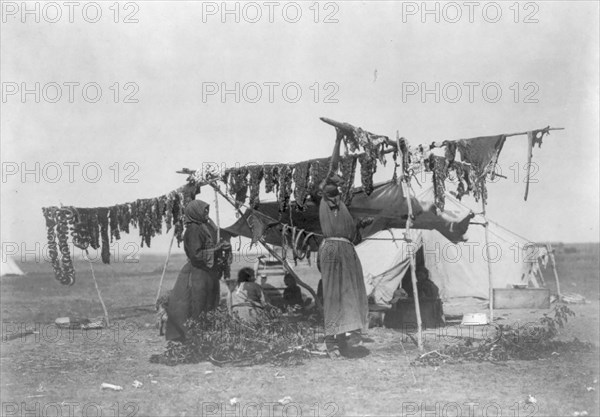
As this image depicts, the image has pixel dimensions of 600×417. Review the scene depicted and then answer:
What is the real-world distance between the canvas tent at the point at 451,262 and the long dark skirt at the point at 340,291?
477 centimetres

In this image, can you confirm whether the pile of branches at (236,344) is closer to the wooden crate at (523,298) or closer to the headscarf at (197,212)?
the headscarf at (197,212)

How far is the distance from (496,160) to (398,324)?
3.41m

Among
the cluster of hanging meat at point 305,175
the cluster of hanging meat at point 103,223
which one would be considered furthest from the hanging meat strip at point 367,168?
the cluster of hanging meat at point 103,223

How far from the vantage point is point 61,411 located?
480cm

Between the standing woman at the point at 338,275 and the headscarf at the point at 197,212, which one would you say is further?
the headscarf at the point at 197,212

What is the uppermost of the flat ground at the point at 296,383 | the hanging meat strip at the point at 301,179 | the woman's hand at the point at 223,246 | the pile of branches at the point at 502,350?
the hanging meat strip at the point at 301,179

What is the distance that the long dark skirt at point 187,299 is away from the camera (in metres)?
7.08

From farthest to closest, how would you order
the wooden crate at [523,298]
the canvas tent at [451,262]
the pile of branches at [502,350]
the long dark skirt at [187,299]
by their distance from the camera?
the canvas tent at [451,262]
the wooden crate at [523,298]
the long dark skirt at [187,299]
the pile of branches at [502,350]

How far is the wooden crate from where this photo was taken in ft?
38.8

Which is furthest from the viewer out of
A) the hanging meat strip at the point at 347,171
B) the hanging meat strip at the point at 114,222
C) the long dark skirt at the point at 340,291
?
the hanging meat strip at the point at 114,222

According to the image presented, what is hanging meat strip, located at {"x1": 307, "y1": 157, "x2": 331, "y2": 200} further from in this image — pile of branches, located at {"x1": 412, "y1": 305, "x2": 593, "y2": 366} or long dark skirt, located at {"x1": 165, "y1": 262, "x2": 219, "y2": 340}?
pile of branches, located at {"x1": 412, "y1": 305, "x2": 593, "y2": 366}

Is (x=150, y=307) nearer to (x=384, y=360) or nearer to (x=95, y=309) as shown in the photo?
(x=95, y=309)

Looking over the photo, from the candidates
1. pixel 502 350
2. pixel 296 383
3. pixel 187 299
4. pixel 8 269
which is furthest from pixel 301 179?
pixel 8 269

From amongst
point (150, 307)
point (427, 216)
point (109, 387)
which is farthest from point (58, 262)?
point (427, 216)
